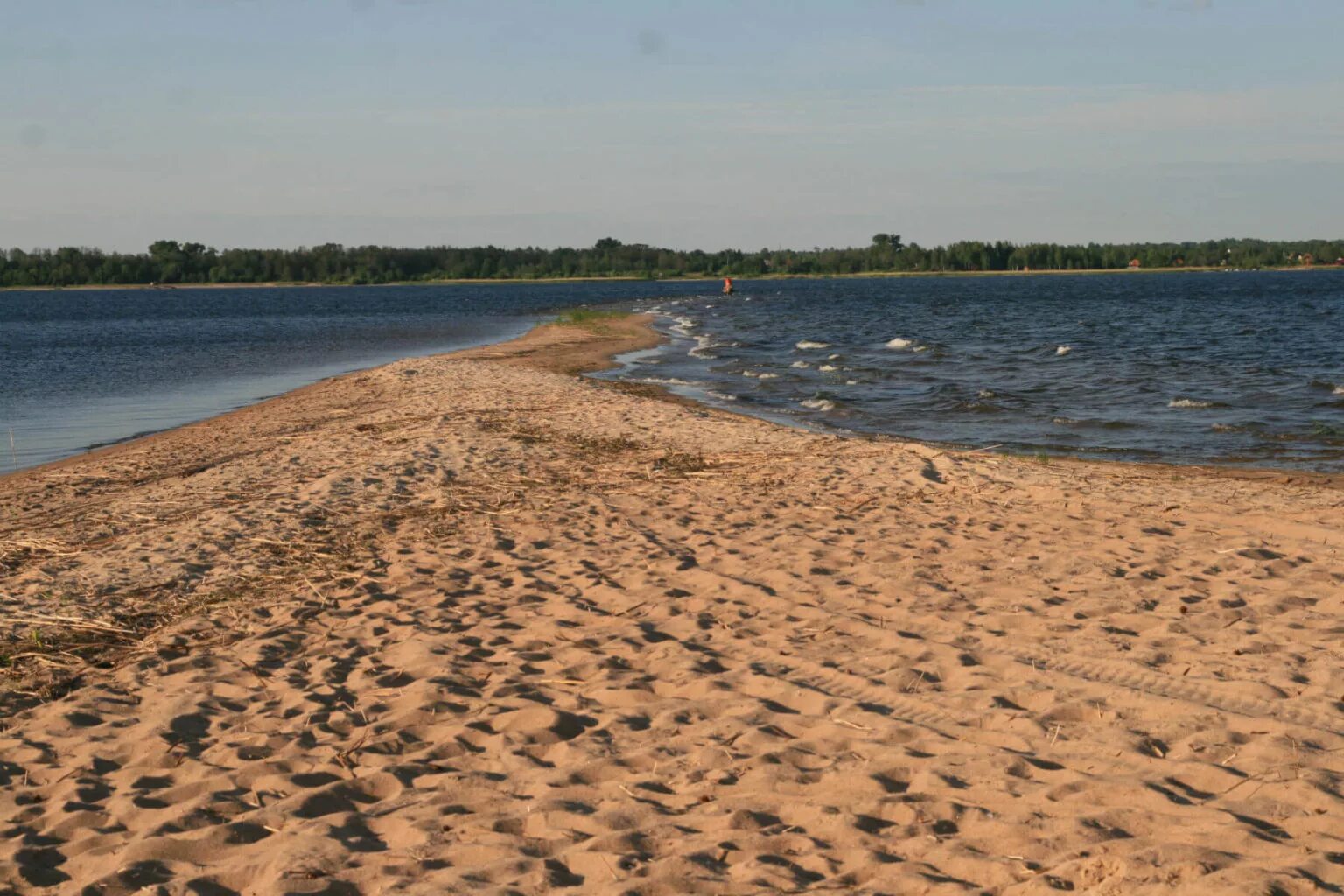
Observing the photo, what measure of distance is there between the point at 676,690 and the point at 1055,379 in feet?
74.7

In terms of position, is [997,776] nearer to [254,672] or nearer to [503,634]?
[503,634]

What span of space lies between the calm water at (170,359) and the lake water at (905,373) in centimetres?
13

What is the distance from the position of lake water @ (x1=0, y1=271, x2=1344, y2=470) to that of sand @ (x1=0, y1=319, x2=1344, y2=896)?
6.97m

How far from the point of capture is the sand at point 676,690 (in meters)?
4.32

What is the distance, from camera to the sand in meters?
4.32

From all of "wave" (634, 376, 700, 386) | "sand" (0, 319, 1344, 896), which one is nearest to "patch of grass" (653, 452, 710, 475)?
"sand" (0, 319, 1344, 896)

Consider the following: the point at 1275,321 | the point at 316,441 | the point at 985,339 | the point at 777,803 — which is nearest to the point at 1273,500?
the point at 777,803

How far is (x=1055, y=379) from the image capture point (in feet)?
87.8

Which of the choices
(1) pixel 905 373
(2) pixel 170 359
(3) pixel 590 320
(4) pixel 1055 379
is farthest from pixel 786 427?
(3) pixel 590 320

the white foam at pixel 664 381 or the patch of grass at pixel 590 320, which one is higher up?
the patch of grass at pixel 590 320

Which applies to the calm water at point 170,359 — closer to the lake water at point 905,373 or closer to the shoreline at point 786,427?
the lake water at point 905,373

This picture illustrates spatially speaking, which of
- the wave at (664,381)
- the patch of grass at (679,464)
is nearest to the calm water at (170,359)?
the wave at (664,381)

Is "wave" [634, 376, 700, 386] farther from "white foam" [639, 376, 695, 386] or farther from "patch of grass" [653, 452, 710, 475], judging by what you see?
"patch of grass" [653, 452, 710, 475]

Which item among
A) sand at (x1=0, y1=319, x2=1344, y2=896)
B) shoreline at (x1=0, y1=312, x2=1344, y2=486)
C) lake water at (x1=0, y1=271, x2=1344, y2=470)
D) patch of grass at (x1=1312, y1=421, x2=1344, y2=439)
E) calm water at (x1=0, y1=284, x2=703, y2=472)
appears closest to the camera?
sand at (x1=0, y1=319, x2=1344, y2=896)
